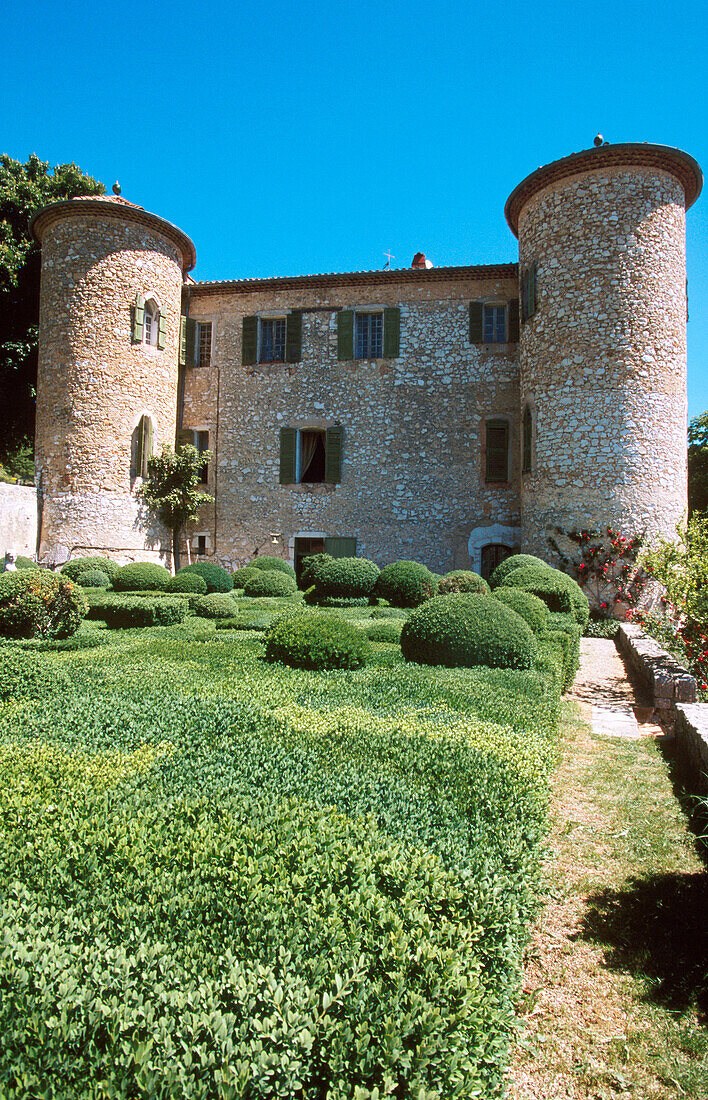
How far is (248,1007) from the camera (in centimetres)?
162

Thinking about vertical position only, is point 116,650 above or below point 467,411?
below

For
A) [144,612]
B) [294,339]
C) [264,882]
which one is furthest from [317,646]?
[294,339]

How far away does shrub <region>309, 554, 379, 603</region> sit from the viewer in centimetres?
1468

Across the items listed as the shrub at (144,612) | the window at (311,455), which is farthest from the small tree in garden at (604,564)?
the shrub at (144,612)

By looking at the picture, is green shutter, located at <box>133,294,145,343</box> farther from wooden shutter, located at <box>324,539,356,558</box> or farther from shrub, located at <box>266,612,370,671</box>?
shrub, located at <box>266,612,370,671</box>

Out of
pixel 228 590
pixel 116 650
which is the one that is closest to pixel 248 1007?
pixel 116 650

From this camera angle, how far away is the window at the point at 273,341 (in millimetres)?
19234

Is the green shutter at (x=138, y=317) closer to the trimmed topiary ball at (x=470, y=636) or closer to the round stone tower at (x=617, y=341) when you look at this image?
the round stone tower at (x=617, y=341)

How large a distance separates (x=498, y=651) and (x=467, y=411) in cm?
1214

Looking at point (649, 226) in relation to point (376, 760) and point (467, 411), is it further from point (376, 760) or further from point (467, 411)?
point (376, 760)

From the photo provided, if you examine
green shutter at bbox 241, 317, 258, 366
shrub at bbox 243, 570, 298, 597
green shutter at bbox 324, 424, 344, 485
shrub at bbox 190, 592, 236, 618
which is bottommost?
shrub at bbox 190, 592, 236, 618

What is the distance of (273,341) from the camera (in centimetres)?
1931

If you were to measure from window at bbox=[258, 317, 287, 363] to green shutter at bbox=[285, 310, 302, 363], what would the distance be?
1.00ft

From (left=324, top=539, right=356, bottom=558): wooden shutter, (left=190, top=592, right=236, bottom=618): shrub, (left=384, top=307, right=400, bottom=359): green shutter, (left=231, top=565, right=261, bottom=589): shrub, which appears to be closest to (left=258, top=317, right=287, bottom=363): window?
(left=384, top=307, right=400, bottom=359): green shutter
